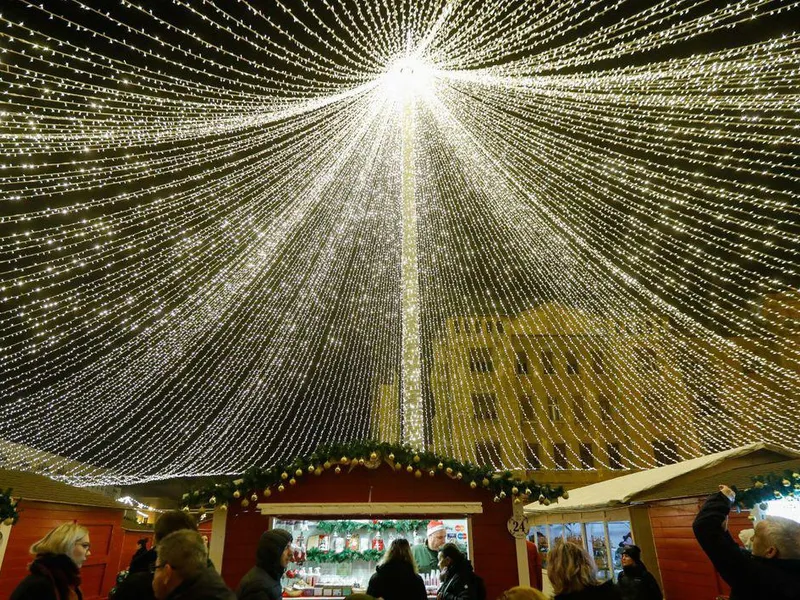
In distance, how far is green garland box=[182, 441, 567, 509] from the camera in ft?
22.2

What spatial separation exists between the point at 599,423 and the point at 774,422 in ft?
30.2

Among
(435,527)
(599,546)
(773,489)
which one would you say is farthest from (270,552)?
(599,546)

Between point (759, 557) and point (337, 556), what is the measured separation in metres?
5.33

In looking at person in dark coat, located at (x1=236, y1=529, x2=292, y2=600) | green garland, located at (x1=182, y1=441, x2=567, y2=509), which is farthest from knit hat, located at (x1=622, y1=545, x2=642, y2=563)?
person in dark coat, located at (x1=236, y1=529, x2=292, y2=600)

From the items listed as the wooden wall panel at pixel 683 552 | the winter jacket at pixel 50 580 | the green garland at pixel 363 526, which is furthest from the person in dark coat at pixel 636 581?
the winter jacket at pixel 50 580

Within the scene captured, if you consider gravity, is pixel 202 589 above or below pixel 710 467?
below

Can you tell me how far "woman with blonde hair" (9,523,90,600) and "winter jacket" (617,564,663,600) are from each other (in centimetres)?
591

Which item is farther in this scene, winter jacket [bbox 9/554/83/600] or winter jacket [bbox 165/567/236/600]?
winter jacket [bbox 9/554/83/600]

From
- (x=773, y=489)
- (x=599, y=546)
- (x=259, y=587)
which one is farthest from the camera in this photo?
(x=599, y=546)

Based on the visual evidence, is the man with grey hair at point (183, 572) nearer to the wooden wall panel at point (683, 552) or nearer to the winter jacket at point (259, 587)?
the winter jacket at point (259, 587)

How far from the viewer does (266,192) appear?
10.5 meters

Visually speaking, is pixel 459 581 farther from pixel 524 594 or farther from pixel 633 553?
pixel 524 594

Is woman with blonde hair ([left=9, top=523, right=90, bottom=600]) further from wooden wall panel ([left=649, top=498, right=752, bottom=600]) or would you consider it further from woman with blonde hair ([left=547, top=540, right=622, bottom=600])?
wooden wall panel ([left=649, top=498, right=752, bottom=600])

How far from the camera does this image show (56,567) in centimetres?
350
